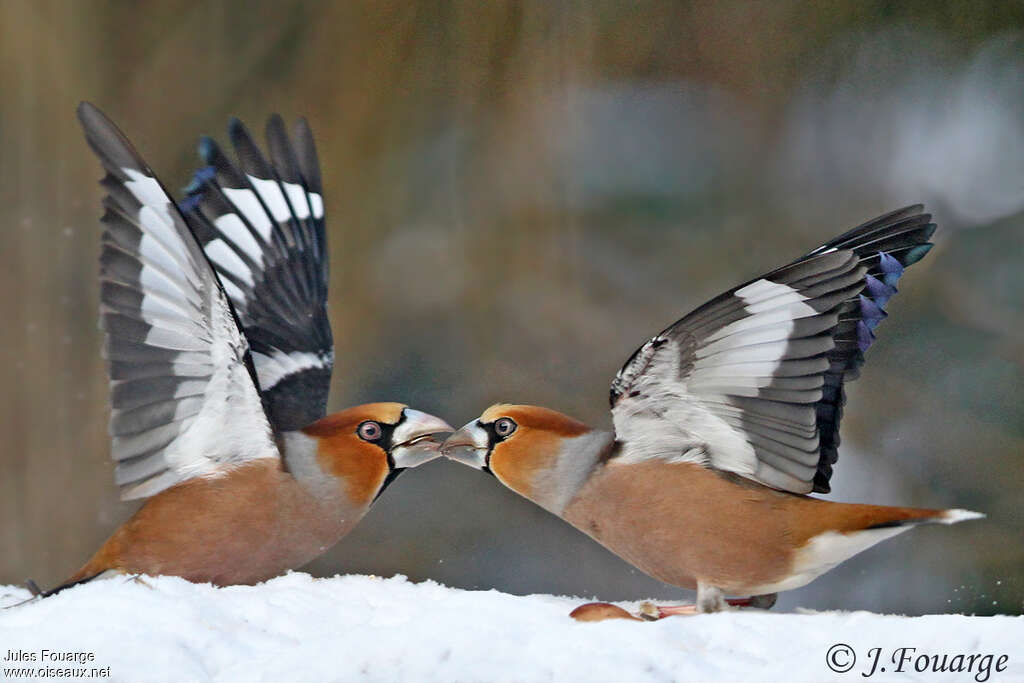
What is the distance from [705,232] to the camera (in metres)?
1.95

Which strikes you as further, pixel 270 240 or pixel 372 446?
pixel 270 240

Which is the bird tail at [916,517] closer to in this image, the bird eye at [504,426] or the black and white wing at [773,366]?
the black and white wing at [773,366]

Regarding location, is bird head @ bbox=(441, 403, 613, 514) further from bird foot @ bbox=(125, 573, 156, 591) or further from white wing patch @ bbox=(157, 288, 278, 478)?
bird foot @ bbox=(125, 573, 156, 591)

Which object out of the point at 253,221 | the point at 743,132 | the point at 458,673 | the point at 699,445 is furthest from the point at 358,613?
the point at 743,132

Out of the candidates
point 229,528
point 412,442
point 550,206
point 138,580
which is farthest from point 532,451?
point 550,206

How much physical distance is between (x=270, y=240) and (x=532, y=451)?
1.69 ft

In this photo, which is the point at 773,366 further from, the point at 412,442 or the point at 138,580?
the point at 138,580

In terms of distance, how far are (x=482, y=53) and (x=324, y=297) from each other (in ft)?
2.05

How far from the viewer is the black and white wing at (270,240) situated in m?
1.58

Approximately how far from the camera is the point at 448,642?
1.17m

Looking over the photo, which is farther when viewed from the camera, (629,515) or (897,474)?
(897,474)

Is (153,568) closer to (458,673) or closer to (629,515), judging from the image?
(458,673)

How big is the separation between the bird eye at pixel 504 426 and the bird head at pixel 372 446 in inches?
2.5

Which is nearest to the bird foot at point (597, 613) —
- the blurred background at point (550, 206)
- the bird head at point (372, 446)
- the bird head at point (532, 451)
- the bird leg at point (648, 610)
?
the bird leg at point (648, 610)
